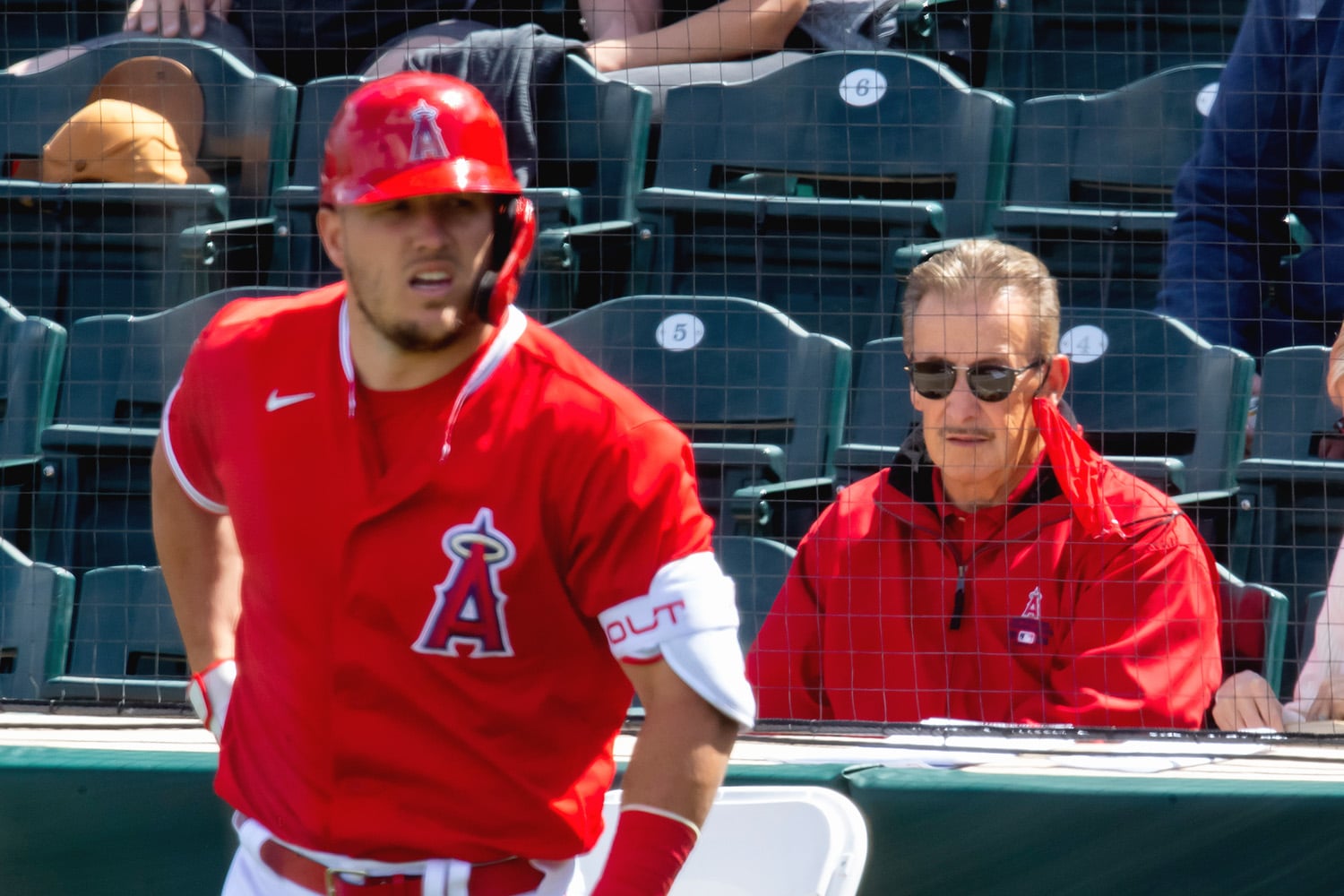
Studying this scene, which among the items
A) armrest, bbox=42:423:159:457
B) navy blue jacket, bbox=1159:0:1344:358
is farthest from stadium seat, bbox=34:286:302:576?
navy blue jacket, bbox=1159:0:1344:358

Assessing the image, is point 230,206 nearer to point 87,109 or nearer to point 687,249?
point 87,109

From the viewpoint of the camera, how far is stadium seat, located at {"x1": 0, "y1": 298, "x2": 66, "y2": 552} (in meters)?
3.15

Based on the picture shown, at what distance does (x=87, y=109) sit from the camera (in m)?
3.45

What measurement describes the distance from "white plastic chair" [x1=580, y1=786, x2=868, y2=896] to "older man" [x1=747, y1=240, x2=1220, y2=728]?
45cm

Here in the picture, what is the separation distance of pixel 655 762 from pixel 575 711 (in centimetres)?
15

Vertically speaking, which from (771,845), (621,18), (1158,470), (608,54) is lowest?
(771,845)

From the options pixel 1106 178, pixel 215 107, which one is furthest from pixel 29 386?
pixel 1106 178

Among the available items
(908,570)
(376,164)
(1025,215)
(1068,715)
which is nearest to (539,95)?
(1025,215)

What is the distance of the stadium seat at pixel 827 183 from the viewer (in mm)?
3297

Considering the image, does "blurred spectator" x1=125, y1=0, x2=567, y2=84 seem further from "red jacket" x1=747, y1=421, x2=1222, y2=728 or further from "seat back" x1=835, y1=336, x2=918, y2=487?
"red jacket" x1=747, y1=421, x2=1222, y2=728

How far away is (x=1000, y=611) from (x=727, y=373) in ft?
2.73

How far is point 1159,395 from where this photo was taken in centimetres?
283

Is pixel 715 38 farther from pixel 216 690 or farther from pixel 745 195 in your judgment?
pixel 216 690

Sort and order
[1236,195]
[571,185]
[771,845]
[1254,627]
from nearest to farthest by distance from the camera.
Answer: [771,845] → [1254,627] → [1236,195] → [571,185]
